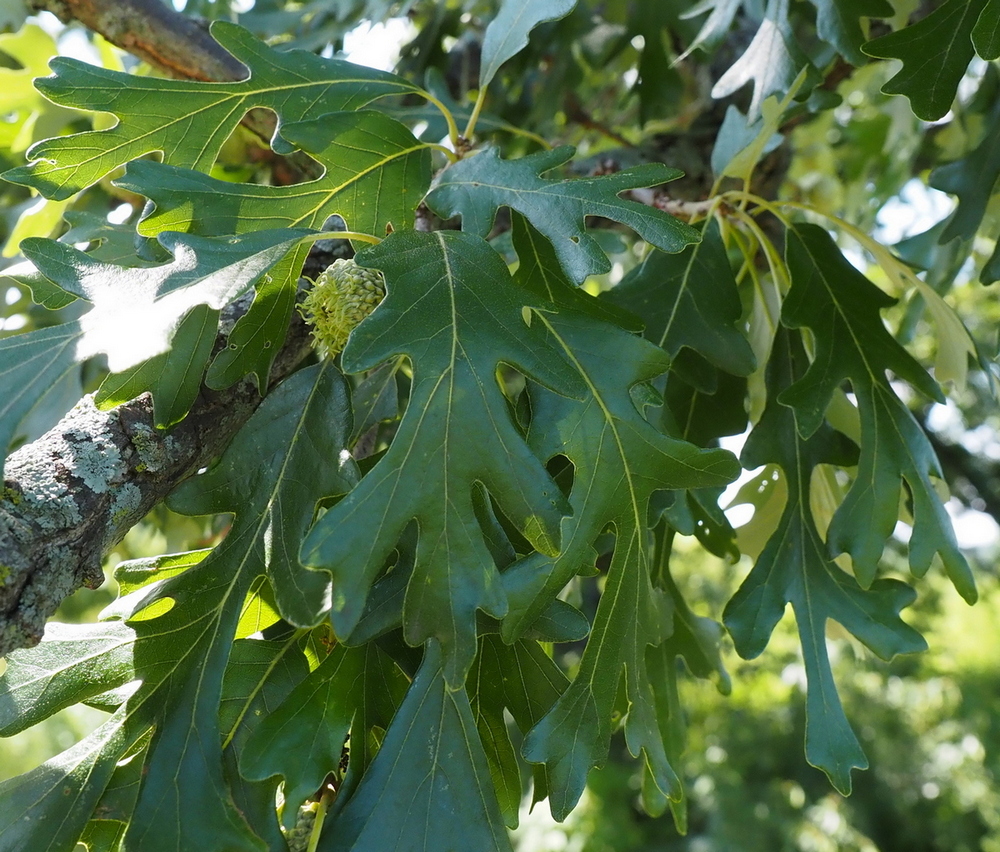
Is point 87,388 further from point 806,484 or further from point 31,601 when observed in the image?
point 806,484

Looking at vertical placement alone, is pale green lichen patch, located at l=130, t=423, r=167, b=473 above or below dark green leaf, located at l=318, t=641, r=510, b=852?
above

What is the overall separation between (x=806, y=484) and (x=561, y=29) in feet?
4.09

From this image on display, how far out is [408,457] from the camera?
0.81 meters

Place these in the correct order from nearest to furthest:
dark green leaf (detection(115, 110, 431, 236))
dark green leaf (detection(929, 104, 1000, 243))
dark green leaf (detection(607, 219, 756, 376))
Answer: dark green leaf (detection(115, 110, 431, 236)), dark green leaf (detection(607, 219, 756, 376)), dark green leaf (detection(929, 104, 1000, 243))

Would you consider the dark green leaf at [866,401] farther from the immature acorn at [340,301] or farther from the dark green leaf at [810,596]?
the immature acorn at [340,301]

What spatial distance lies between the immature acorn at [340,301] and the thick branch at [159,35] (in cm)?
74

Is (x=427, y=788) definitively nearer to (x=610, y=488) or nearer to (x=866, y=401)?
(x=610, y=488)

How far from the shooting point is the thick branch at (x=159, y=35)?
61.7 inches

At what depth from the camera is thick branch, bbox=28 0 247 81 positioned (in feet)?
5.14

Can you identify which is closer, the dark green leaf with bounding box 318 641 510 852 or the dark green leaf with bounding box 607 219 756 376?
the dark green leaf with bounding box 318 641 510 852

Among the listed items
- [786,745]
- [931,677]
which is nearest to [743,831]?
[786,745]

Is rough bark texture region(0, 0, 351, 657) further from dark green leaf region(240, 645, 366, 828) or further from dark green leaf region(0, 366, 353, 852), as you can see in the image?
dark green leaf region(240, 645, 366, 828)

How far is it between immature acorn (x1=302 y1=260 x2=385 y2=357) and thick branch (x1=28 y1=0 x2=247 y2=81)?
2.41 feet

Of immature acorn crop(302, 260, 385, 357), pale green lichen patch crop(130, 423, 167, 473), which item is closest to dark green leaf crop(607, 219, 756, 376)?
immature acorn crop(302, 260, 385, 357)
